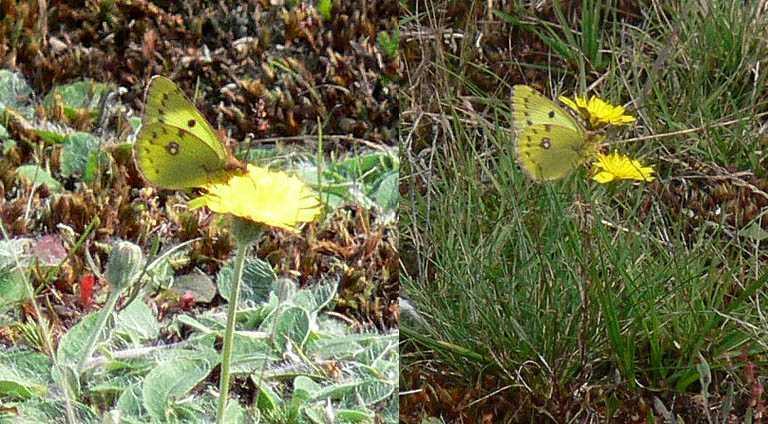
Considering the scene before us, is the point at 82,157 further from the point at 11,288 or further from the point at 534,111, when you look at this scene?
the point at 534,111

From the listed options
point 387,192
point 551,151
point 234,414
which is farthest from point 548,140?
point 234,414

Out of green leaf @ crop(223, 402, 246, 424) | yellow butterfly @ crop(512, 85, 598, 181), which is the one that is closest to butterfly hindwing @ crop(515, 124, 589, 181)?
yellow butterfly @ crop(512, 85, 598, 181)

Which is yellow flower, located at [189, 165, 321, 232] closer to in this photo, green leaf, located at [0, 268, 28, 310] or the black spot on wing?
the black spot on wing

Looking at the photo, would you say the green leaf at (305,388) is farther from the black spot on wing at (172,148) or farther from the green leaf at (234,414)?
the black spot on wing at (172,148)

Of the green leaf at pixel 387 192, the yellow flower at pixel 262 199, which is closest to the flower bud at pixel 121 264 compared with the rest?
the yellow flower at pixel 262 199

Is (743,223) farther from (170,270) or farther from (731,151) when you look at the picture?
(170,270)

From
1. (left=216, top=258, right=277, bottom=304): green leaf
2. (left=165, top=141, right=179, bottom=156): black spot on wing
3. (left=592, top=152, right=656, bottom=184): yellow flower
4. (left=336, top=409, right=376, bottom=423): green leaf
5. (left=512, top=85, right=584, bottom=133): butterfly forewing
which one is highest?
A: (left=165, top=141, right=179, bottom=156): black spot on wing

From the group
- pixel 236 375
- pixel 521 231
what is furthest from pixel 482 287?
pixel 236 375
